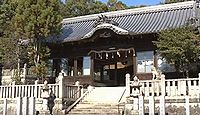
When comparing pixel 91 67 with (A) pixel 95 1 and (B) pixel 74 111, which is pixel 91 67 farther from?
(A) pixel 95 1

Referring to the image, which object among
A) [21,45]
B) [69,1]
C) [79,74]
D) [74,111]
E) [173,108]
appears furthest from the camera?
[69,1]

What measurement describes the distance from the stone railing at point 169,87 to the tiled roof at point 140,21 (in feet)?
19.6

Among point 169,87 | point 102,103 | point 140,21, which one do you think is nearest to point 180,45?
point 169,87

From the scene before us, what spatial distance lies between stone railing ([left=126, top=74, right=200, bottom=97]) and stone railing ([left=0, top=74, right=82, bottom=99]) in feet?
12.8

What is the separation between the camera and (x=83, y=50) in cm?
2519

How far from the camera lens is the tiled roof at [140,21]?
23.1 meters

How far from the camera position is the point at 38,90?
19.4m

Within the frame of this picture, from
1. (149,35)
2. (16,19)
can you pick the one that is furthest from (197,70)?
(16,19)

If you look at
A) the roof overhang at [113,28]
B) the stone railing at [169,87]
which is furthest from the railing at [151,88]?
the roof overhang at [113,28]

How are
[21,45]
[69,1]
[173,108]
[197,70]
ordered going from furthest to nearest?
[69,1] → [21,45] → [197,70] → [173,108]

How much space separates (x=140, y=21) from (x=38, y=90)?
10.2 meters

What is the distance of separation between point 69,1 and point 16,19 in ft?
79.8

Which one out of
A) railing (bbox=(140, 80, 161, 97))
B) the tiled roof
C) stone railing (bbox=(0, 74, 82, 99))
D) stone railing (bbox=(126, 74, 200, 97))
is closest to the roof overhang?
the tiled roof

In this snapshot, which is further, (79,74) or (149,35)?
(79,74)
